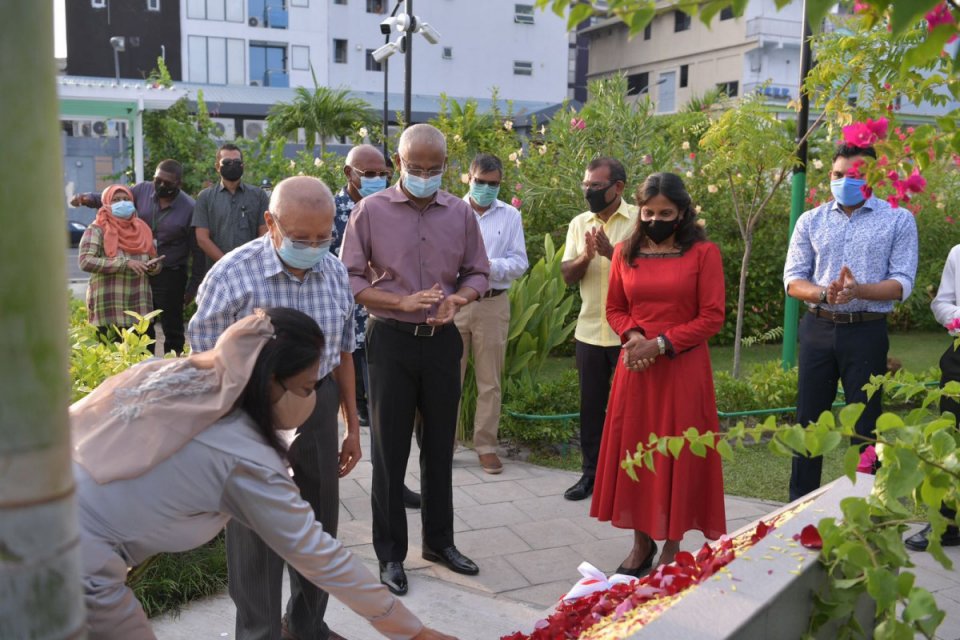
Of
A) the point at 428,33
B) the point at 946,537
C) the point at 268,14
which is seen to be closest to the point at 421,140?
the point at 946,537

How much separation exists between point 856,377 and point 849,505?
121 inches

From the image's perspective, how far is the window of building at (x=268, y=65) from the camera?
44938 mm

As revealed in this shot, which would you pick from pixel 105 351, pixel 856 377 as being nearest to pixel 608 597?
pixel 856 377

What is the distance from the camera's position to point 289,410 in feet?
9.00

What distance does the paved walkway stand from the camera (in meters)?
4.26

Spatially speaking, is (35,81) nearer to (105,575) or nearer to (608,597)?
(105,575)

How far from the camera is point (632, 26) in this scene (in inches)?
65.1

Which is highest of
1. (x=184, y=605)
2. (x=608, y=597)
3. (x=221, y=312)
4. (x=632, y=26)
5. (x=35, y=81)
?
(x=632, y=26)

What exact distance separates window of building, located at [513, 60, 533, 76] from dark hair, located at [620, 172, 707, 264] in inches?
1841

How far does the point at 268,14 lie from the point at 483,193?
41.7m

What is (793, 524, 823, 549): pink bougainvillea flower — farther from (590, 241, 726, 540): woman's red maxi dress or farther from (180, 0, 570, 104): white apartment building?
(180, 0, 570, 104): white apartment building

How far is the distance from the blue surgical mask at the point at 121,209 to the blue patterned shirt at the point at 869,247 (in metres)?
5.71

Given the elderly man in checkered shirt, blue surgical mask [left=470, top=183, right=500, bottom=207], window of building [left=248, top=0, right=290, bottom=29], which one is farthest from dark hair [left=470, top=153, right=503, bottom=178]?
window of building [left=248, top=0, right=290, bottom=29]

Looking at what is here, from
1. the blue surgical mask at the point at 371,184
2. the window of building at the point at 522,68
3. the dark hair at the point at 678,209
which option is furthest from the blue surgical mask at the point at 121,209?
the window of building at the point at 522,68
